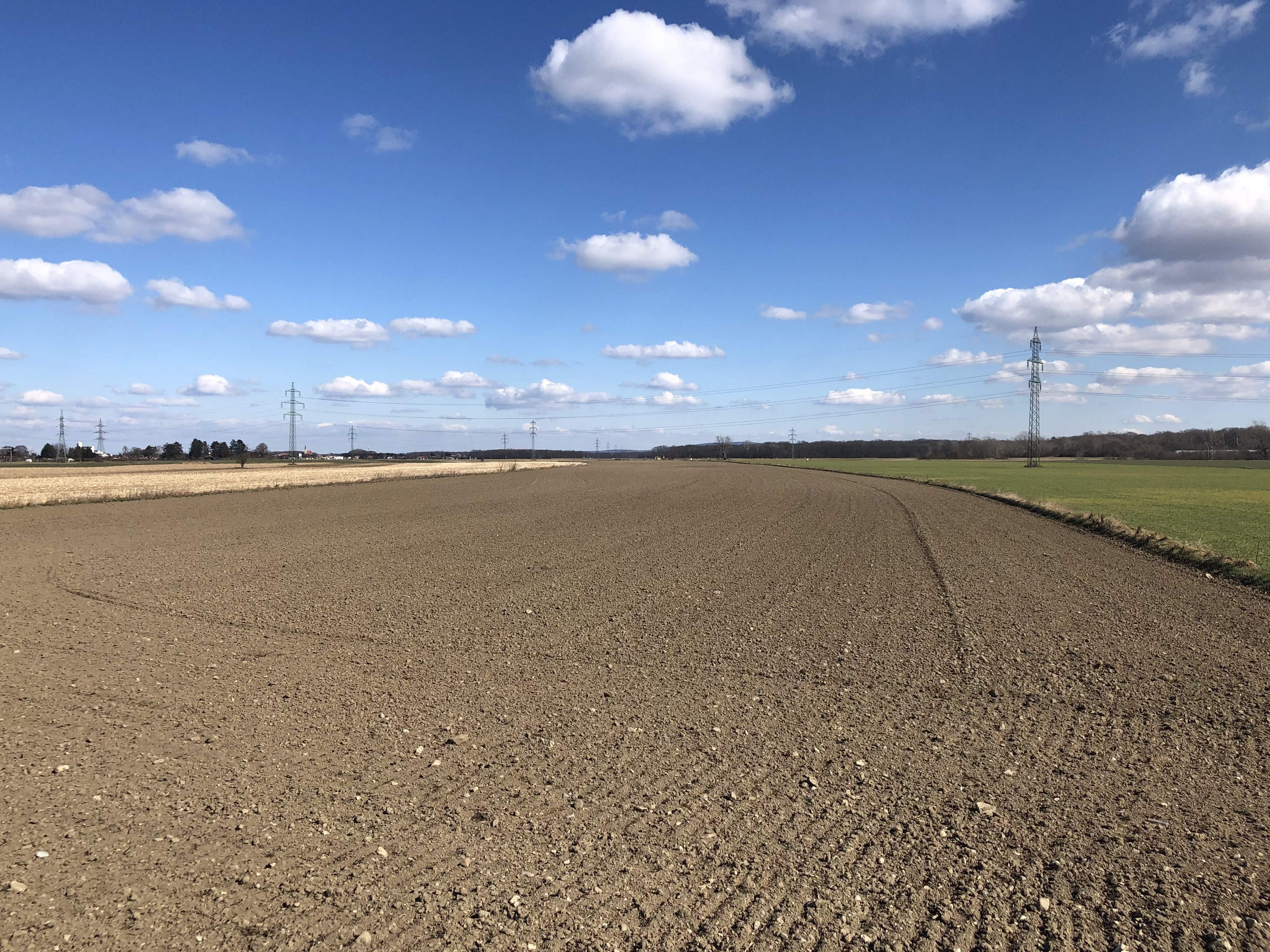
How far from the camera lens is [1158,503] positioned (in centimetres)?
3556

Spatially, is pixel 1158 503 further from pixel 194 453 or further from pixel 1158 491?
pixel 194 453

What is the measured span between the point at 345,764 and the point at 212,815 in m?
1.06

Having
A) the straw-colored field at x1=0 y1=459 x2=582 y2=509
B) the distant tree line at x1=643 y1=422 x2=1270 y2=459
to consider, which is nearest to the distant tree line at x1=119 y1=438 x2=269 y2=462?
the straw-colored field at x1=0 y1=459 x2=582 y2=509

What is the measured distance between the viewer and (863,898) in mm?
4113

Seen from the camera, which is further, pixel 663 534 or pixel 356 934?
pixel 663 534

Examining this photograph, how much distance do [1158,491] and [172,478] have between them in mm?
64705

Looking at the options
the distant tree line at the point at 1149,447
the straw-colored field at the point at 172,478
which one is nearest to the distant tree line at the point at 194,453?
the straw-colored field at the point at 172,478

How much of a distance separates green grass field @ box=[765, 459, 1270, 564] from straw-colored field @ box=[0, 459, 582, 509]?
4410 cm

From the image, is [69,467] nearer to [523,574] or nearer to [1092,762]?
[523,574]

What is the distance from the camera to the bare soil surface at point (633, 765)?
399 centimetres

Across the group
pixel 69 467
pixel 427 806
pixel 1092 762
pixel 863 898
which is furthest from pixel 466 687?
pixel 69 467

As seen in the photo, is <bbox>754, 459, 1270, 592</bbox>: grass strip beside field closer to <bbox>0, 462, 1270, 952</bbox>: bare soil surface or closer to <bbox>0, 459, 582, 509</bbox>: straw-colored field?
<bbox>0, 462, 1270, 952</bbox>: bare soil surface

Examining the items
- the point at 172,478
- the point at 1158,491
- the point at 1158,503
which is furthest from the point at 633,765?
the point at 172,478

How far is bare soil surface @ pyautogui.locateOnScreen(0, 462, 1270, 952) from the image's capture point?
3992mm
